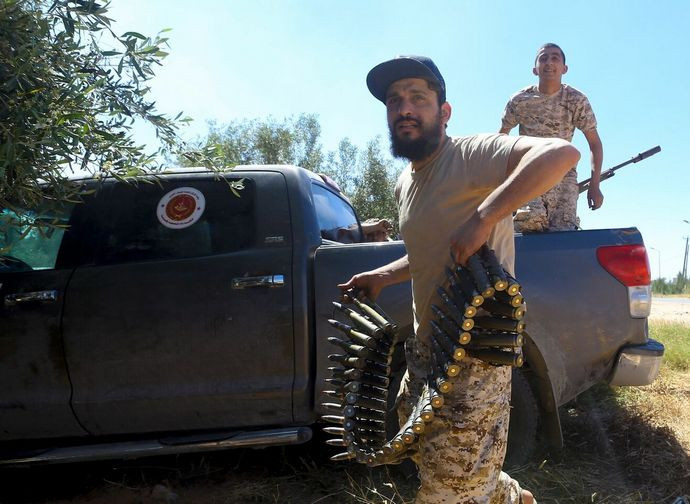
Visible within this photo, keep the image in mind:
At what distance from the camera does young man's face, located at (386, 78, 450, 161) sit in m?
2.05

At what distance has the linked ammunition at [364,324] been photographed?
7.27 ft

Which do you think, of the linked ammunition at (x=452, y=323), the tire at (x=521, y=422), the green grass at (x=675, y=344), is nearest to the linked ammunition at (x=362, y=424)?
the linked ammunition at (x=452, y=323)

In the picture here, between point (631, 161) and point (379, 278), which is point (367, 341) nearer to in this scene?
point (379, 278)

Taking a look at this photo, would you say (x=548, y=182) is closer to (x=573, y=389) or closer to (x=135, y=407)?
(x=573, y=389)

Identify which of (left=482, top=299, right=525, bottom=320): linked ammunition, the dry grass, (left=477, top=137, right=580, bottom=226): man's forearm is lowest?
the dry grass

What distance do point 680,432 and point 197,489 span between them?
3245 millimetres

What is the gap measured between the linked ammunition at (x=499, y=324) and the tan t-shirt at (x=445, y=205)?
29 centimetres

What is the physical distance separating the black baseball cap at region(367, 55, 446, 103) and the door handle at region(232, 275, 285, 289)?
1.39m

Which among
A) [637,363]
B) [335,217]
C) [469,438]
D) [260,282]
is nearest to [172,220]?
[260,282]

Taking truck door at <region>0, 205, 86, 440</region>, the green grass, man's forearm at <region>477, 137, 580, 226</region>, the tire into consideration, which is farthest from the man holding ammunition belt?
the green grass

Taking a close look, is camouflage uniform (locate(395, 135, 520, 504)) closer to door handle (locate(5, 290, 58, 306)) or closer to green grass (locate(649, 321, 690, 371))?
door handle (locate(5, 290, 58, 306))

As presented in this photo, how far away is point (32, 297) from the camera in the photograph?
128 inches

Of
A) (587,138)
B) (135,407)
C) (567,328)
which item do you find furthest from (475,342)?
(587,138)

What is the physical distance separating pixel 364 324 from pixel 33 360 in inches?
84.7
